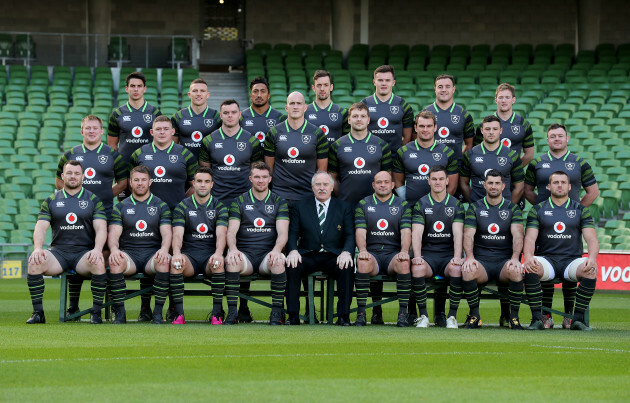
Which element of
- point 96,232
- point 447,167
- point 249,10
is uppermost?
point 249,10

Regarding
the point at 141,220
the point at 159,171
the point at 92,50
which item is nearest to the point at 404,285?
the point at 141,220

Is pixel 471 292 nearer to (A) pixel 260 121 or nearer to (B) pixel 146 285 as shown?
(A) pixel 260 121

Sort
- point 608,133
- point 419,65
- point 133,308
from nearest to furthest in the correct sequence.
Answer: point 133,308, point 608,133, point 419,65

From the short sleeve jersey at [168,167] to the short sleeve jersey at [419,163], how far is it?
6.98ft

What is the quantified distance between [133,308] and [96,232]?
302 cm

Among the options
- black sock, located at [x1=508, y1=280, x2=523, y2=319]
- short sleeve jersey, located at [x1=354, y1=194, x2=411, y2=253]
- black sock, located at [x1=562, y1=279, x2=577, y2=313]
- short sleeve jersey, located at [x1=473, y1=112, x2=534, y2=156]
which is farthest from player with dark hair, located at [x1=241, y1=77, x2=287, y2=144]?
black sock, located at [x1=562, y1=279, x2=577, y2=313]

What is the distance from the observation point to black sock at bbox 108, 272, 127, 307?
9.61 meters

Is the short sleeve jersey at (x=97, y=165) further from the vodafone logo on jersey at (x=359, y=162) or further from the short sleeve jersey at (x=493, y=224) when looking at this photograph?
the short sleeve jersey at (x=493, y=224)

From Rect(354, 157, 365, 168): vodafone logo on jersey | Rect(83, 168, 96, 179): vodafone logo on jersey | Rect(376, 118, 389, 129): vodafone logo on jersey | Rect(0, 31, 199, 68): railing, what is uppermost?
Rect(0, 31, 199, 68): railing

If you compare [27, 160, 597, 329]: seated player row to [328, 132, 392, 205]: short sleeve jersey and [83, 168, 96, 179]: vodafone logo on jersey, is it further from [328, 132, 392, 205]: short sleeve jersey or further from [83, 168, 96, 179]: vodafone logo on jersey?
[83, 168, 96, 179]: vodafone logo on jersey

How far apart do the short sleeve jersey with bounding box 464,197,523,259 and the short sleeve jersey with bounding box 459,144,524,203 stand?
395 millimetres

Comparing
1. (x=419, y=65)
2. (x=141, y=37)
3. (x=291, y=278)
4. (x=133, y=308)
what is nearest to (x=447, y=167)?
(x=291, y=278)

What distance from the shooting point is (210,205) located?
9.91 meters

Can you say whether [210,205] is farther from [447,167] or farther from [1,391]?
[1,391]
